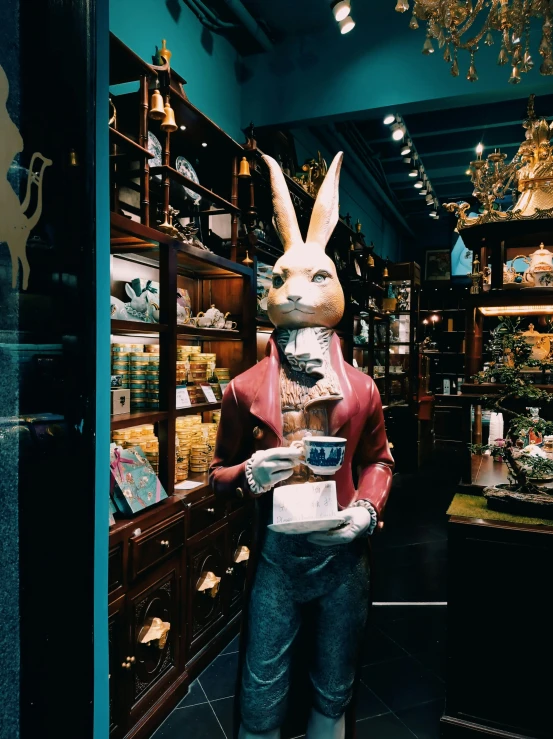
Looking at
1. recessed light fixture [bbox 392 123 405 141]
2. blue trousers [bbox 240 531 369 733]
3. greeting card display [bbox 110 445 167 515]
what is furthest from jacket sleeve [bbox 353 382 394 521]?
recessed light fixture [bbox 392 123 405 141]

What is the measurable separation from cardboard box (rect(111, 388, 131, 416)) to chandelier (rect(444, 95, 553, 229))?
1983 mm

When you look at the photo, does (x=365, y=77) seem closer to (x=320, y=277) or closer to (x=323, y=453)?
(x=320, y=277)

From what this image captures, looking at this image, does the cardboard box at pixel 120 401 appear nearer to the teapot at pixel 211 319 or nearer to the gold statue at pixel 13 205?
the teapot at pixel 211 319

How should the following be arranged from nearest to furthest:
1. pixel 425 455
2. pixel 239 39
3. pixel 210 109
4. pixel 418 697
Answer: pixel 418 697 → pixel 210 109 → pixel 239 39 → pixel 425 455

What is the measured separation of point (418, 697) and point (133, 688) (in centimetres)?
138

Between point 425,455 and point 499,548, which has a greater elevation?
point 499,548

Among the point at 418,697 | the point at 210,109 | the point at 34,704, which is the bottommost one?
the point at 418,697

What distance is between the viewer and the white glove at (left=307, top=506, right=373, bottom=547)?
146 cm

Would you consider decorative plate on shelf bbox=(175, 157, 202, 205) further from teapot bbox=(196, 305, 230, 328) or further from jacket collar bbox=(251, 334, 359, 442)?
jacket collar bbox=(251, 334, 359, 442)

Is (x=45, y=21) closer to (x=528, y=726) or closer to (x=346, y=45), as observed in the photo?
(x=528, y=726)

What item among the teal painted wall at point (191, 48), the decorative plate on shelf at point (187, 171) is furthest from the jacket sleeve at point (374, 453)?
the teal painted wall at point (191, 48)

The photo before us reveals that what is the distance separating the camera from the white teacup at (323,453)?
1.40 meters

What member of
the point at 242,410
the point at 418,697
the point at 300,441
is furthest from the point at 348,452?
the point at 418,697

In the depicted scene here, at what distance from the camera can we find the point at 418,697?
101 inches
